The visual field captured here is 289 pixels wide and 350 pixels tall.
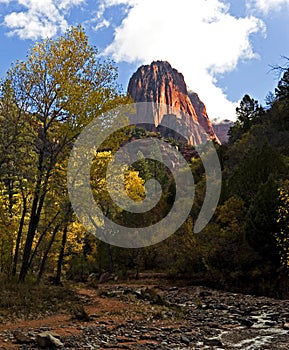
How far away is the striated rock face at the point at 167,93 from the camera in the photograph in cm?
12188

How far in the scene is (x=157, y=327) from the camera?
12109 mm

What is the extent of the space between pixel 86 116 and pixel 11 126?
2.87 m

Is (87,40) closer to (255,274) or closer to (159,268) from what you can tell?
(255,274)

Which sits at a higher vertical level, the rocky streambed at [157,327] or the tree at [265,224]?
the tree at [265,224]

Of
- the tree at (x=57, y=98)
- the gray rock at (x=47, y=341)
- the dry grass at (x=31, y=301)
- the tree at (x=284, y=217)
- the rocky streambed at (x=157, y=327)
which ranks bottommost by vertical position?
the rocky streambed at (x=157, y=327)

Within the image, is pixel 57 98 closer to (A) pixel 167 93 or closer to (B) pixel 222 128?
(A) pixel 167 93

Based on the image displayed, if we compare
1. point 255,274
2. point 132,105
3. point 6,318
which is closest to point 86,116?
point 132,105

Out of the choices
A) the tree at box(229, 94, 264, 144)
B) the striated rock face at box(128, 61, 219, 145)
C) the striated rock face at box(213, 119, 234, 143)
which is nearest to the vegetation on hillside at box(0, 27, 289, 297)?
the tree at box(229, 94, 264, 144)

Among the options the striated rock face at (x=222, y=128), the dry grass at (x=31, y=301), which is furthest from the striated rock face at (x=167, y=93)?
Result: the dry grass at (x=31, y=301)

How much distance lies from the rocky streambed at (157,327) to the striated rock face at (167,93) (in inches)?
3932

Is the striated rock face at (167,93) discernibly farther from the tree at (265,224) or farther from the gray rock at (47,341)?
the gray rock at (47,341)

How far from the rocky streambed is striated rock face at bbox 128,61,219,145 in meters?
99.9

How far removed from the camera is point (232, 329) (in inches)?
500

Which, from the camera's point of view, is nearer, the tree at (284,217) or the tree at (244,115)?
the tree at (284,217)
